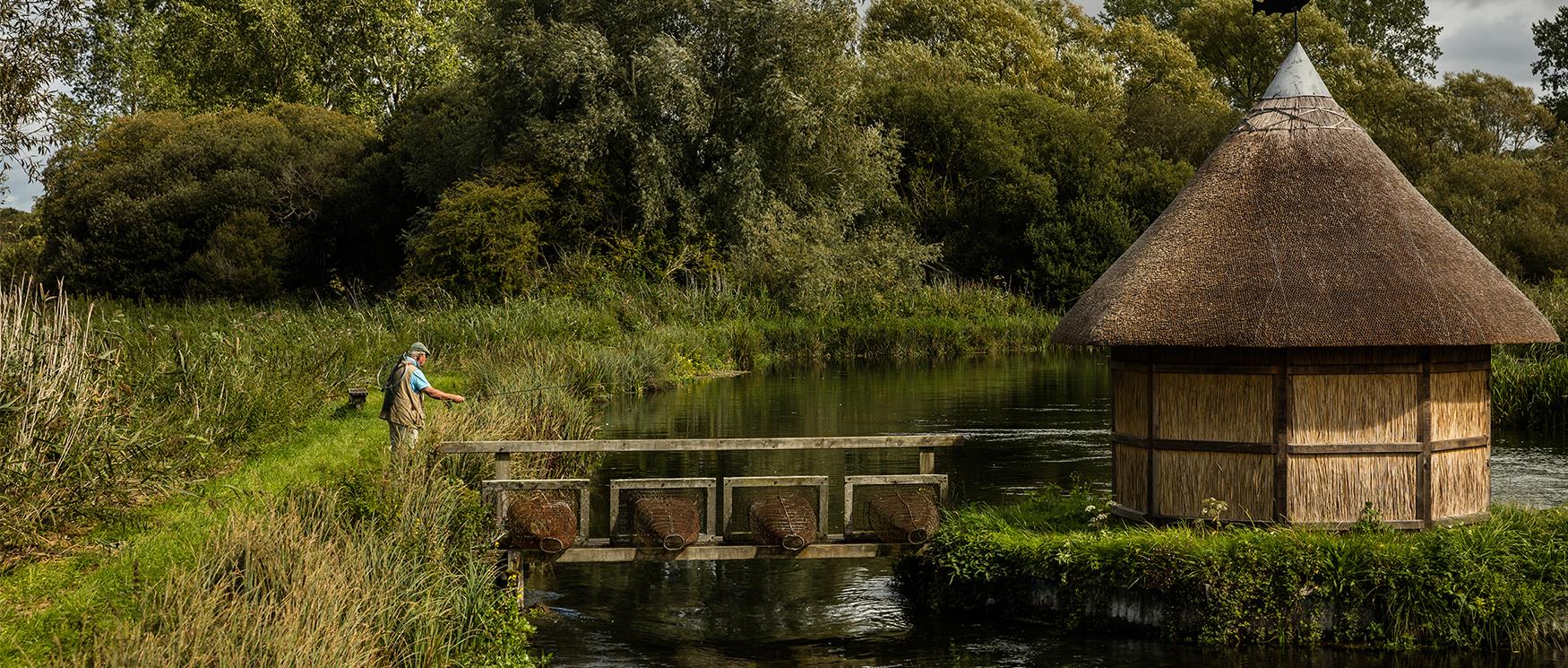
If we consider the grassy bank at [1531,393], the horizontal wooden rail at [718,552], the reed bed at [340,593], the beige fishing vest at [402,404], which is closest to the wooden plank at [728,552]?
the horizontal wooden rail at [718,552]

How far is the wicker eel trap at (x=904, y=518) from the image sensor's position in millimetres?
12258

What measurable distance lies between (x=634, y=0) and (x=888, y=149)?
32.4 ft

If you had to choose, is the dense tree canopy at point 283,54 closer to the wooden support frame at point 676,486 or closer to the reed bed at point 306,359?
the reed bed at point 306,359

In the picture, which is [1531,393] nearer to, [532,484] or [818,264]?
[532,484]

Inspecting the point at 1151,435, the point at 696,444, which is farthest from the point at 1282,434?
the point at 696,444

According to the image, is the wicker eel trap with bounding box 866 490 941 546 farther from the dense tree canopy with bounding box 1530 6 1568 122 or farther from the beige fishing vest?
the dense tree canopy with bounding box 1530 6 1568 122

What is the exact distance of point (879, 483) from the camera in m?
12.7

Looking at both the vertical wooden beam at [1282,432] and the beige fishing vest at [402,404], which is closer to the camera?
the vertical wooden beam at [1282,432]

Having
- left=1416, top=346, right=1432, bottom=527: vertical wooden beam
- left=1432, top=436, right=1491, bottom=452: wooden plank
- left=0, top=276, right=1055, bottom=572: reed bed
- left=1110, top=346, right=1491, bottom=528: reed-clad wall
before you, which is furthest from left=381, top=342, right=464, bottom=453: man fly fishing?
left=1432, top=436, right=1491, bottom=452: wooden plank

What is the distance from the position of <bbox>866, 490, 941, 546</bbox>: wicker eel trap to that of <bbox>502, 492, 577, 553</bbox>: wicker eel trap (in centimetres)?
262

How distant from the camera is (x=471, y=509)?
12.3 metres

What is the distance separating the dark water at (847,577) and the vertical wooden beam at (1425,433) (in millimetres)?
1544

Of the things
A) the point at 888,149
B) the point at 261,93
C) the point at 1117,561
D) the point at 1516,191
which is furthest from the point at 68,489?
the point at 261,93

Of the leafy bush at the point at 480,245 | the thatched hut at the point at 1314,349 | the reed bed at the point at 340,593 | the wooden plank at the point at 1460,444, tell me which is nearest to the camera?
the reed bed at the point at 340,593
